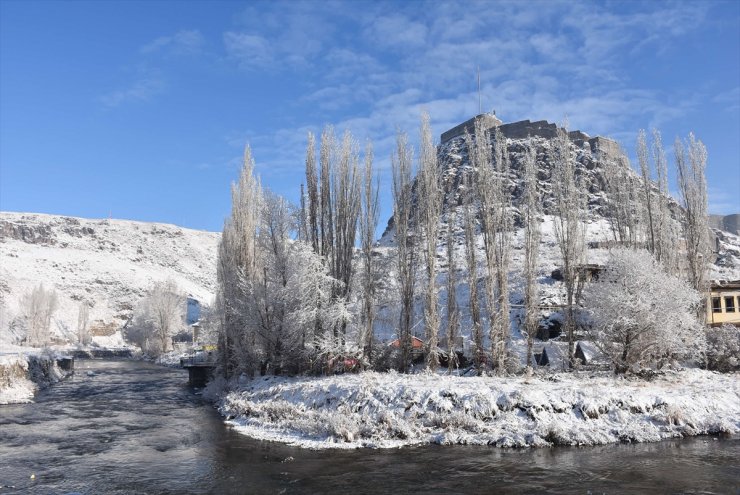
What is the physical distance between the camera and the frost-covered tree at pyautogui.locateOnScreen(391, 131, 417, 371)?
2606cm

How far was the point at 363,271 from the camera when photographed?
2650cm

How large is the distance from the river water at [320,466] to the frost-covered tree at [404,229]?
34.0ft

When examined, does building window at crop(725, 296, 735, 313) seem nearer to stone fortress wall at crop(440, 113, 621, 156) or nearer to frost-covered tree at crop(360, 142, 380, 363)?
frost-covered tree at crop(360, 142, 380, 363)

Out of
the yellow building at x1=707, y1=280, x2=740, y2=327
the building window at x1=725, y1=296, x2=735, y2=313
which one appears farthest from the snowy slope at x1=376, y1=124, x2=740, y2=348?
the building window at x1=725, y1=296, x2=735, y2=313

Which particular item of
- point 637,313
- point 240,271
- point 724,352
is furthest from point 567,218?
point 240,271

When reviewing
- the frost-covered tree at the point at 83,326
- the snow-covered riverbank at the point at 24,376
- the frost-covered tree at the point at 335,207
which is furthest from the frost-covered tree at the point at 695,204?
the frost-covered tree at the point at 83,326

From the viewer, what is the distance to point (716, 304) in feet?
121

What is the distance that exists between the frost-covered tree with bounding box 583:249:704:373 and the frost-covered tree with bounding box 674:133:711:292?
28.5ft

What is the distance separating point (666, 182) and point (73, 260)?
125 m

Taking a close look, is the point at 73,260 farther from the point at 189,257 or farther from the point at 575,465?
the point at 575,465

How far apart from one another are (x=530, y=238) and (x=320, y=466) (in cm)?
1794

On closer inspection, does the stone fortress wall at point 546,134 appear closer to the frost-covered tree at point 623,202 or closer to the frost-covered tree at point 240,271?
the frost-covered tree at point 623,202

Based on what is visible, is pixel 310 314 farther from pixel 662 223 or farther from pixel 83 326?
pixel 83 326

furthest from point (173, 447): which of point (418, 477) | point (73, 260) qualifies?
point (73, 260)
